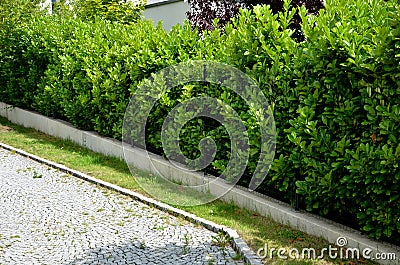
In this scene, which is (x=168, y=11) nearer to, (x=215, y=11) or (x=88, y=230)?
(x=215, y=11)

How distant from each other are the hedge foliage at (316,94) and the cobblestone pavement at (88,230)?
4.05 feet

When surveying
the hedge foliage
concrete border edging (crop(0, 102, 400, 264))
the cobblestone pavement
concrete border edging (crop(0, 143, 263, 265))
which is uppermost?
the hedge foliage

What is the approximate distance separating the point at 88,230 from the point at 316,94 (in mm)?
3010

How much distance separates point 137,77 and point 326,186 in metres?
4.42

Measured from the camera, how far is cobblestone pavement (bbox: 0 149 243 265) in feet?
18.9

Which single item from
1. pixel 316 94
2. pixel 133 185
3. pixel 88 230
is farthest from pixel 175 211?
pixel 316 94

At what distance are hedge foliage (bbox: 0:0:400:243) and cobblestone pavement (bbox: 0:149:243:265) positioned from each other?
1236 millimetres

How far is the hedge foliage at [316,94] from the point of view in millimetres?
5371

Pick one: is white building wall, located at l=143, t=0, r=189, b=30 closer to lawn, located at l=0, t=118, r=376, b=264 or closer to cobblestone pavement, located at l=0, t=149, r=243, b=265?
lawn, located at l=0, t=118, r=376, b=264

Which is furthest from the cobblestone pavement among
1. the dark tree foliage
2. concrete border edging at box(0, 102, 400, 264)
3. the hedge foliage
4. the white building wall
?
the white building wall

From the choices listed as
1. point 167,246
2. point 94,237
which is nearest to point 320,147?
point 167,246

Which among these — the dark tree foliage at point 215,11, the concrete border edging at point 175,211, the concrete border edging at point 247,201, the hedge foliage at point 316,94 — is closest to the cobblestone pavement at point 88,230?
the concrete border edging at point 175,211

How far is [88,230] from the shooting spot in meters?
6.59

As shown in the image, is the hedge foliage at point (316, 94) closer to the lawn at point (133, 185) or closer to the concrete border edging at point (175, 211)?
the lawn at point (133, 185)
